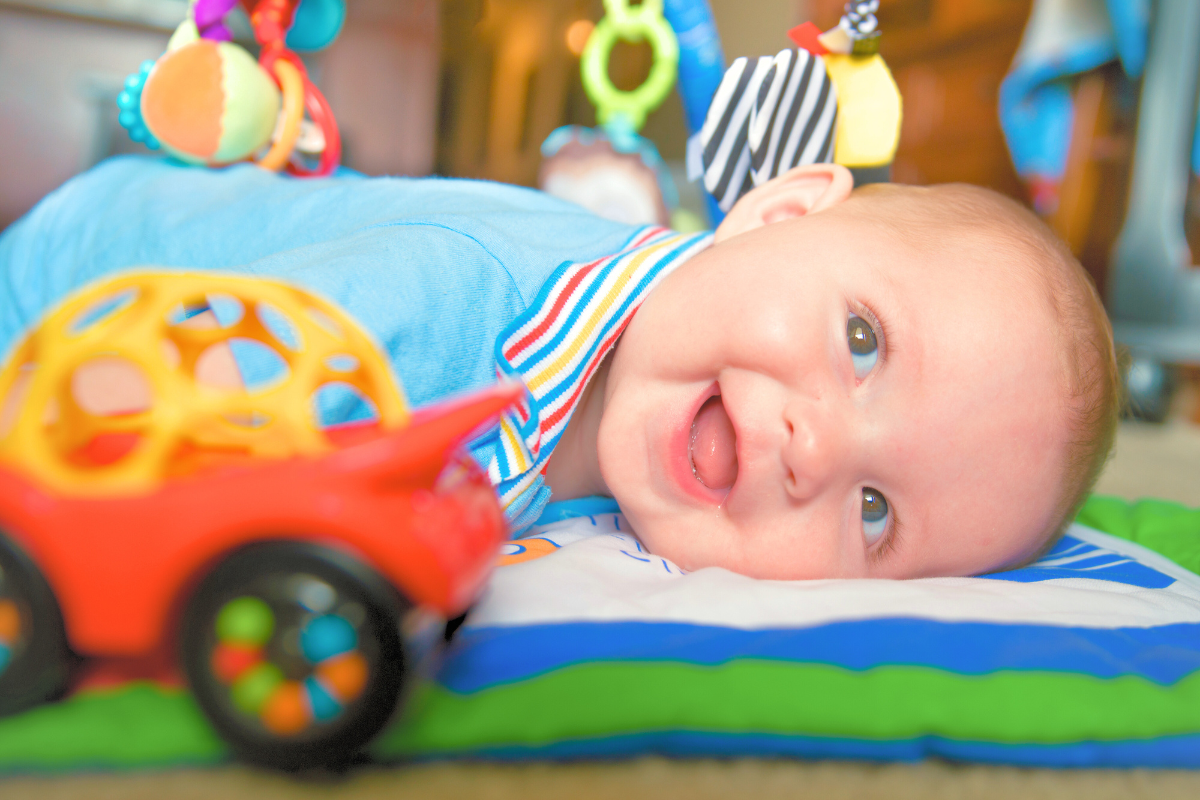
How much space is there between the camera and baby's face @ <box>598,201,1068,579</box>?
0.59 metres

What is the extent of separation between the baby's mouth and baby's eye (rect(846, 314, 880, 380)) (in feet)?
0.36

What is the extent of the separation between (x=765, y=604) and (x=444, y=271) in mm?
326

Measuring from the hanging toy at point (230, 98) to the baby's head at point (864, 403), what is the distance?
0.59 meters

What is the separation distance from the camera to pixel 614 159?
5.94 ft

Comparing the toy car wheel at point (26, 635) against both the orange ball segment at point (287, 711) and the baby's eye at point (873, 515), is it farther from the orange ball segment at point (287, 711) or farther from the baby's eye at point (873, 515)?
the baby's eye at point (873, 515)

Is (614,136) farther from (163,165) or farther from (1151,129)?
(1151,129)

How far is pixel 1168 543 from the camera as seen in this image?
2.71 feet

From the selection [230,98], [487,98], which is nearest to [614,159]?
[487,98]

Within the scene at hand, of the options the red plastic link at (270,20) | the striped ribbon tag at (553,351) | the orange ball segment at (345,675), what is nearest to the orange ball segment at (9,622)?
the orange ball segment at (345,675)

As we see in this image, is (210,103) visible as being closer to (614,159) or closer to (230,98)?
(230,98)

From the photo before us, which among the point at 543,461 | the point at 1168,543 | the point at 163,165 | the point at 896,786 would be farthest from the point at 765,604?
the point at 163,165

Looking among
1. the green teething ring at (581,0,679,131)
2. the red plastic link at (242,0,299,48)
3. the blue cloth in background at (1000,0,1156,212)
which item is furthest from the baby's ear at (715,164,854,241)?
the blue cloth in background at (1000,0,1156,212)

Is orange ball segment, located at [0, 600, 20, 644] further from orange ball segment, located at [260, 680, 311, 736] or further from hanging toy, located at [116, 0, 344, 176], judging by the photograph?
hanging toy, located at [116, 0, 344, 176]

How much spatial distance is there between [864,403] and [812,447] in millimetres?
63
